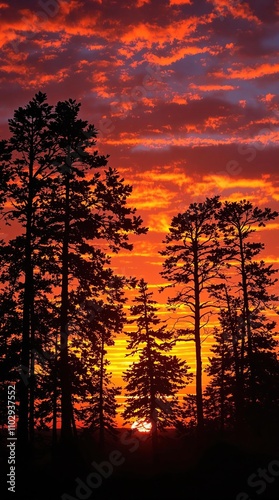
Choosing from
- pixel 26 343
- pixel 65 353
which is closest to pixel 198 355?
pixel 65 353

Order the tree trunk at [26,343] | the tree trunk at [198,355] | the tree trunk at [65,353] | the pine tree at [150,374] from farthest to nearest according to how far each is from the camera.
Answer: the pine tree at [150,374]
the tree trunk at [198,355]
the tree trunk at [65,353]
the tree trunk at [26,343]

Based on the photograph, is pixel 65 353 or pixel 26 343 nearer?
pixel 26 343

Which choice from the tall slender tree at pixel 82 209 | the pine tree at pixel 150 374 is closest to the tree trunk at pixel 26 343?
the tall slender tree at pixel 82 209

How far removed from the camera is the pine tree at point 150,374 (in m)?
42.7

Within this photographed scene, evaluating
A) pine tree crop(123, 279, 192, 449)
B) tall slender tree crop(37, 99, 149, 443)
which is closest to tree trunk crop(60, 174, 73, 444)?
tall slender tree crop(37, 99, 149, 443)

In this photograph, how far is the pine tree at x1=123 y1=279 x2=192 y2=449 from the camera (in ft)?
140

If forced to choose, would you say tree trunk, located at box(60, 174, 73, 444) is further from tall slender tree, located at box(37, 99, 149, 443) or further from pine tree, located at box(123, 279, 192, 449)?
pine tree, located at box(123, 279, 192, 449)

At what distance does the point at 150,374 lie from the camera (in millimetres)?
43344

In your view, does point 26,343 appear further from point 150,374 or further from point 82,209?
point 150,374

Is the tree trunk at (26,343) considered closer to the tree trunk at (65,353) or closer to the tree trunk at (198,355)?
the tree trunk at (65,353)

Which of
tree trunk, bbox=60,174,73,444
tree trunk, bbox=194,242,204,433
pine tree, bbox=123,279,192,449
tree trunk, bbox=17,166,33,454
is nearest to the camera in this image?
tree trunk, bbox=17,166,33,454

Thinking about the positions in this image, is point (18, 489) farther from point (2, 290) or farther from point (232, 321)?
point (232, 321)

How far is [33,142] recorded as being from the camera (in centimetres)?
2170

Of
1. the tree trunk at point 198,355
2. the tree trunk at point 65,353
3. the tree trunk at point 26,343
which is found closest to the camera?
the tree trunk at point 26,343
